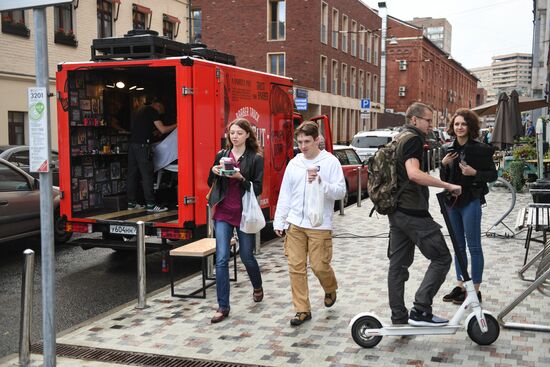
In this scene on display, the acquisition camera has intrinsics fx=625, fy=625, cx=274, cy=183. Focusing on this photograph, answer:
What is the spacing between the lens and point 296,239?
224 inches

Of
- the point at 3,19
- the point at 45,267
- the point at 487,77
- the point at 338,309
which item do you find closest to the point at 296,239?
the point at 338,309

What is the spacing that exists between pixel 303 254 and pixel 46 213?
2.45m

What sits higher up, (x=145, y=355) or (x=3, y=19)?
(x=3, y=19)

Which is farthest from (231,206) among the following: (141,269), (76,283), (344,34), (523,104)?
(344,34)

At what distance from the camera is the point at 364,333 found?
502 cm

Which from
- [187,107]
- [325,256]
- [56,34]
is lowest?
[325,256]

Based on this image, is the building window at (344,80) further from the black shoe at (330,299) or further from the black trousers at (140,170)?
the black shoe at (330,299)

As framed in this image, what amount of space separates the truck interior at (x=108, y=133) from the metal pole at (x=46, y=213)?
4.01 meters

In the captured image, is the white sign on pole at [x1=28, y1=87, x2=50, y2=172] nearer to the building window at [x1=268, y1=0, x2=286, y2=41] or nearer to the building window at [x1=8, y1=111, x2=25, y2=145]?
the building window at [x1=8, y1=111, x2=25, y2=145]

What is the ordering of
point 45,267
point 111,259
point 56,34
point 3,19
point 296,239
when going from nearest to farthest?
point 45,267, point 296,239, point 111,259, point 3,19, point 56,34

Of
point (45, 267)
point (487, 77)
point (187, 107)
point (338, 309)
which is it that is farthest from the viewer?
point (487, 77)

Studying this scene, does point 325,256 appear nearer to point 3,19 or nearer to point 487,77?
point 3,19

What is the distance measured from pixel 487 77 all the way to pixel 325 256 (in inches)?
7328

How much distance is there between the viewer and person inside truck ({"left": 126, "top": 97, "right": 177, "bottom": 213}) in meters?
9.07
